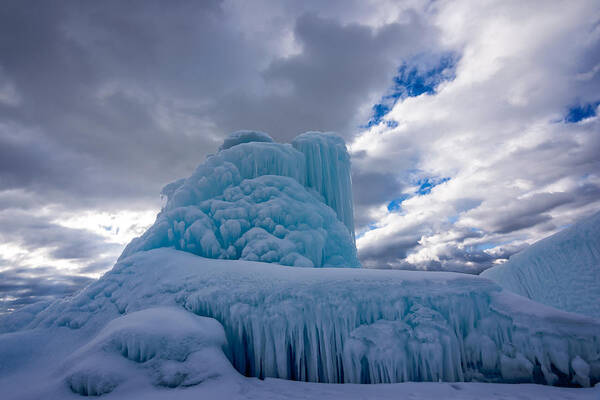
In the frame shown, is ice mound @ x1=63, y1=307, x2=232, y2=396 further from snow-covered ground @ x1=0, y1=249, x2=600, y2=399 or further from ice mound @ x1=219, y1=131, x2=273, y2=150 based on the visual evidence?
ice mound @ x1=219, y1=131, x2=273, y2=150

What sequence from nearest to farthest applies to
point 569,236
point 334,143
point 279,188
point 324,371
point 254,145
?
point 324,371
point 569,236
point 279,188
point 254,145
point 334,143

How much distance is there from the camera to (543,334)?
5.43 metres

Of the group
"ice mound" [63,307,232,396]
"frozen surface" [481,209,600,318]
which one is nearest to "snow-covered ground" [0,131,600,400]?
"ice mound" [63,307,232,396]

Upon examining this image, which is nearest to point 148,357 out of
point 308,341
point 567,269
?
point 308,341

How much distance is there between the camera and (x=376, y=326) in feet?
19.4

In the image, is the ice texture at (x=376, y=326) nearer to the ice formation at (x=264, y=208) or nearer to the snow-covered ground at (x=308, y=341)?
the snow-covered ground at (x=308, y=341)

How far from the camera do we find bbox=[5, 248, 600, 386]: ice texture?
5.37m

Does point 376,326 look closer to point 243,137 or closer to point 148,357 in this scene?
point 148,357

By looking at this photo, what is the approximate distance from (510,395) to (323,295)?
357 centimetres

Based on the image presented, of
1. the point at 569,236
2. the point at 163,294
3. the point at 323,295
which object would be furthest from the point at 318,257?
the point at 569,236

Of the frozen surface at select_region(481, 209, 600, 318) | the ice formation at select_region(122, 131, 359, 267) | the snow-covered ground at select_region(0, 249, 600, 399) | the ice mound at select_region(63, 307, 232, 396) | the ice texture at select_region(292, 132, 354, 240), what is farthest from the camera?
the ice texture at select_region(292, 132, 354, 240)

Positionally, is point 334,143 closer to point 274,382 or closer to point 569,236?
point 569,236

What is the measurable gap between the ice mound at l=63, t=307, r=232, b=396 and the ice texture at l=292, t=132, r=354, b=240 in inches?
449

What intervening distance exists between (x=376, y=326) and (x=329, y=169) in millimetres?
11345
